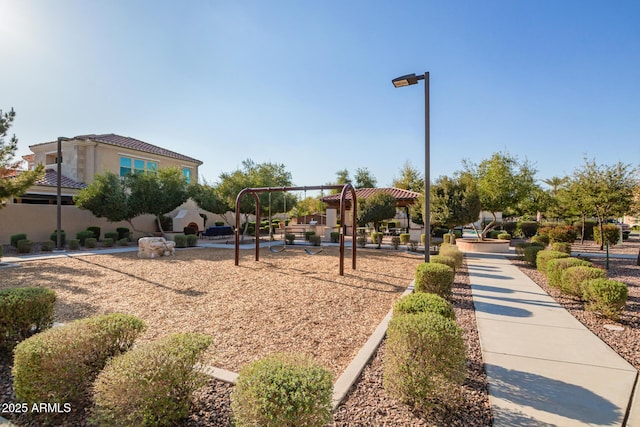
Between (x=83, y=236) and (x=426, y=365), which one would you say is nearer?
(x=426, y=365)

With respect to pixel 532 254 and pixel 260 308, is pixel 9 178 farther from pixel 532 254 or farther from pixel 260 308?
pixel 532 254

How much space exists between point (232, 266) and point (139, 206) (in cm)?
1082

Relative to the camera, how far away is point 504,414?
9.75ft

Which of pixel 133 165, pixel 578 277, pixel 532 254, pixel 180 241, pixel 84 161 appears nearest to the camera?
pixel 578 277

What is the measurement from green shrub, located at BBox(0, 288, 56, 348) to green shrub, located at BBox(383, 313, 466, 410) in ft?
14.3

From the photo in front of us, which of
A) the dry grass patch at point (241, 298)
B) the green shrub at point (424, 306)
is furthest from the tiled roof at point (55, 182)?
the green shrub at point (424, 306)

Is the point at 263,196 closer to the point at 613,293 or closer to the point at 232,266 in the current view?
the point at 232,266

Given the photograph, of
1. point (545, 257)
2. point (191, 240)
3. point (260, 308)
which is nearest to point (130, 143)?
point (191, 240)

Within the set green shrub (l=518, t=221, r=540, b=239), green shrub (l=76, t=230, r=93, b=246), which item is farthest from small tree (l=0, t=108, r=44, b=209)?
green shrub (l=518, t=221, r=540, b=239)

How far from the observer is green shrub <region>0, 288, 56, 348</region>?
3.95 m

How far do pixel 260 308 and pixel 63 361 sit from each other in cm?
382

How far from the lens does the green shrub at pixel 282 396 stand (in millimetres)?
2227

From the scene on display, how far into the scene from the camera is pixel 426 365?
3.04 m

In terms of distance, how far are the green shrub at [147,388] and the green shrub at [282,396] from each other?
0.59 metres
